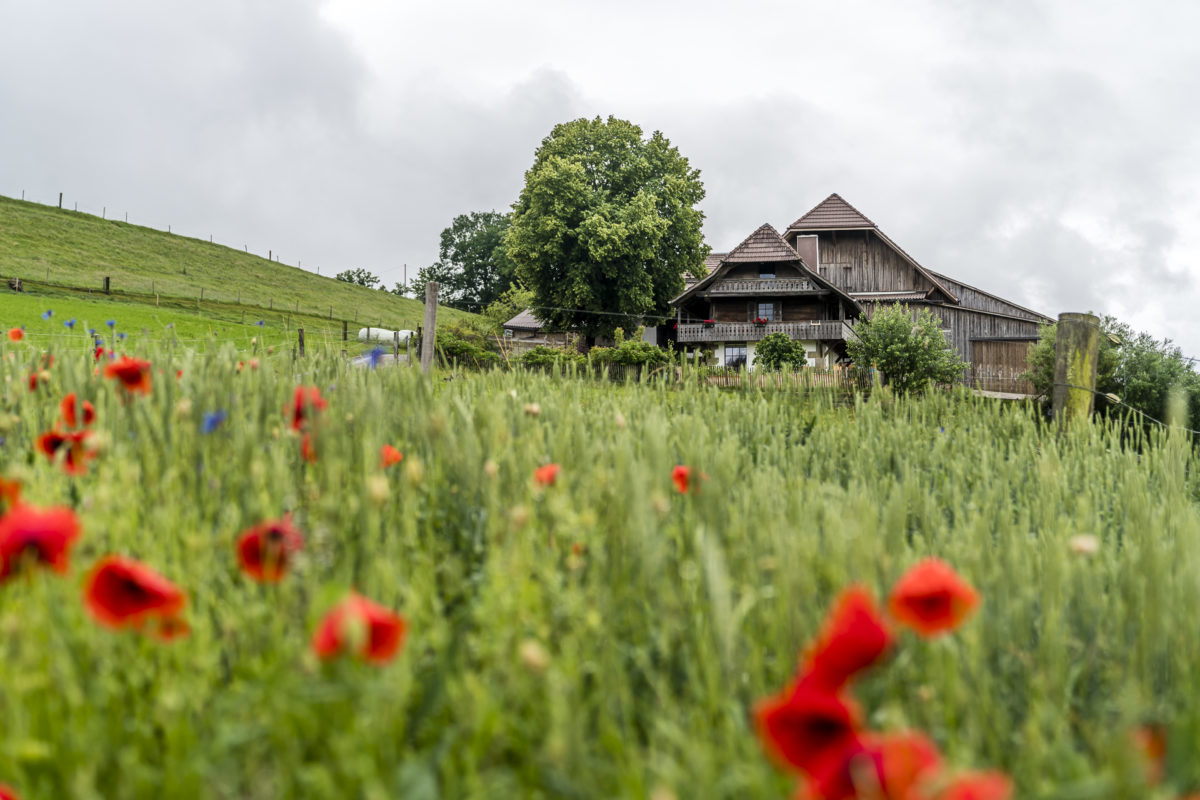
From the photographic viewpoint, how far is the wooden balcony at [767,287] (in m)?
36.8

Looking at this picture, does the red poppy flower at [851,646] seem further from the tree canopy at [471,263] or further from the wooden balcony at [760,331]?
the tree canopy at [471,263]

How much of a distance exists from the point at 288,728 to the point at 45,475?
1219 mm

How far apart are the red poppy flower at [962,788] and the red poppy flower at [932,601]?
23cm

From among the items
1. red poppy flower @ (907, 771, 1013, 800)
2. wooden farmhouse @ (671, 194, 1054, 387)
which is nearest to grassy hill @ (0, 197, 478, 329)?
wooden farmhouse @ (671, 194, 1054, 387)

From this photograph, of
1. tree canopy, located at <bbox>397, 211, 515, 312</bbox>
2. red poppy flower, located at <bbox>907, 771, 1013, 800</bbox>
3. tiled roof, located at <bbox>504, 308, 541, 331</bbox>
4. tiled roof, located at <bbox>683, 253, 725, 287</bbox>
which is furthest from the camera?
tree canopy, located at <bbox>397, 211, 515, 312</bbox>

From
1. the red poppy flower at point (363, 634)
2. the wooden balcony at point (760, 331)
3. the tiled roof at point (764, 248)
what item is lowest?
the red poppy flower at point (363, 634)

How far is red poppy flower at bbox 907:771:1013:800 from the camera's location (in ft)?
2.21

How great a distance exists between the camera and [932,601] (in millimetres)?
940

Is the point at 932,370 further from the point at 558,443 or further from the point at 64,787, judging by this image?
the point at 64,787

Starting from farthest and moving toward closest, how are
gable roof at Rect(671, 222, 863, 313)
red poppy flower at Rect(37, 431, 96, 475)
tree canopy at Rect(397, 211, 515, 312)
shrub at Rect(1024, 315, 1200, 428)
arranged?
1. tree canopy at Rect(397, 211, 515, 312)
2. gable roof at Rect(671, 222, 863, 313)
3. shrub at Rect(1024, 315, 1200, 428)
4. red poppy flower at Rect(37, 431, 96, 475)

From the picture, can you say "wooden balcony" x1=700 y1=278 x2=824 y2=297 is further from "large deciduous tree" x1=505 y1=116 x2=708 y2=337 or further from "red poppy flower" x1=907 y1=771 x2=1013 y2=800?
"red poppy flower" x1=907 y1=771 x2=1013 y2=800

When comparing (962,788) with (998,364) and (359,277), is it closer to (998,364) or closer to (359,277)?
(998,364)

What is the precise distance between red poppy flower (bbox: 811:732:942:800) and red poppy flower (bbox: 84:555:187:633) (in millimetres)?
809

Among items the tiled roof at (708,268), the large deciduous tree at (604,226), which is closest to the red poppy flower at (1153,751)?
the large deciduous tree at (604,226)
